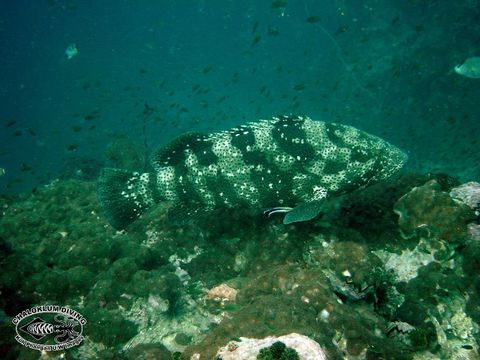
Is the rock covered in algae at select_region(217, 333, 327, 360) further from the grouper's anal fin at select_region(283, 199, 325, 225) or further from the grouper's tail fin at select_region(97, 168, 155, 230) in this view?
the grouper's tail fin at select_region(97, 168, 155, 230)

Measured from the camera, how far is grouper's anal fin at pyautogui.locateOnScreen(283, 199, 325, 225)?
15.2 ft

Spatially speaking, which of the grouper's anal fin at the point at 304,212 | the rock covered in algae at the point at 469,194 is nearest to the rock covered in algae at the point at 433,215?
the rock covered in algae at the point at 469,194

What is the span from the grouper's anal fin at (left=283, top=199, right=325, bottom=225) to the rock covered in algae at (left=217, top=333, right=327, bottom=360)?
2.09 metres

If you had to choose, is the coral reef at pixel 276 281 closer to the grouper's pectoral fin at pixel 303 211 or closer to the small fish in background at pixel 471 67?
the grouper's pectoral fin at pixel 303 211

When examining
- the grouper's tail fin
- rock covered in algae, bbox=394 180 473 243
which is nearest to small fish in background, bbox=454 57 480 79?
rock covered in algae, bbox=394 180 473 243

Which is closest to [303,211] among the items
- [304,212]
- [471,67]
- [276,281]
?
[304,212]

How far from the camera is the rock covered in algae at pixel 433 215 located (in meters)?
4.62

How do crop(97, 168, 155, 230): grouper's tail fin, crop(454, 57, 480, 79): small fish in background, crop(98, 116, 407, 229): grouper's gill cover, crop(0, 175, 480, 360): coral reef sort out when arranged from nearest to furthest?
crop(0, 175, 480, 360): coral reef < crop(98, 116, 407, 229): grouper's gill cover < crop(97, 168, 155, 230): grouper's tail fin < crop(454, 57, 480, 79): small fish in background

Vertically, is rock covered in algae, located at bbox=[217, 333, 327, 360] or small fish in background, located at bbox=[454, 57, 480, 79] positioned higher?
rock covered in algae, located at bbox=[217, 333, 327, 360]

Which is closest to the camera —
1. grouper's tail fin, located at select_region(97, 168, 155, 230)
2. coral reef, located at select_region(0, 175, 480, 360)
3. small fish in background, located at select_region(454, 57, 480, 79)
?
coral reef, located at select_region(0, 175, 480, 360)

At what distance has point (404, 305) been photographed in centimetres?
409

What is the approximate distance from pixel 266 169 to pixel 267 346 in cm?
295

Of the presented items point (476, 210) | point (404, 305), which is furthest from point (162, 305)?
point (476, 210)

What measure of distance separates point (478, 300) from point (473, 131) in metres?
19.5
